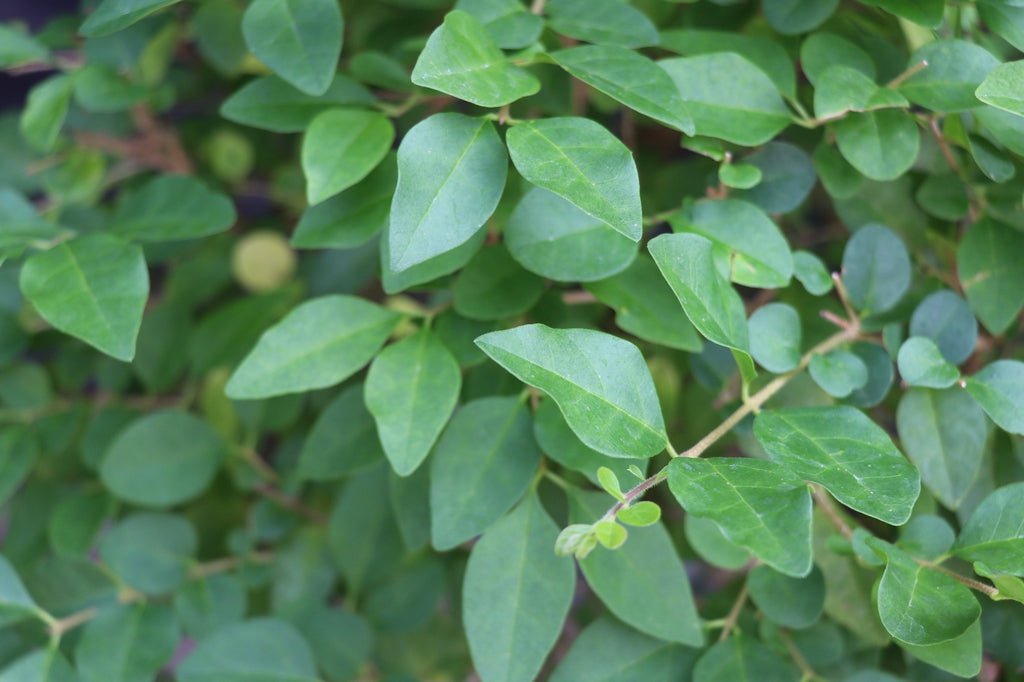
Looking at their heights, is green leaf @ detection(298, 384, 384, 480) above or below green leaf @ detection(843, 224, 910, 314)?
below

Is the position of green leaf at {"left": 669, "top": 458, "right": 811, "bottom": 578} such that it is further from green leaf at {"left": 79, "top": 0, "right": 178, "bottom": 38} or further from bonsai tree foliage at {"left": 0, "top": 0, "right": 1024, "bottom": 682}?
green leaf at {"left": 79, "top": 0, "right": 178, "bottom": 38}

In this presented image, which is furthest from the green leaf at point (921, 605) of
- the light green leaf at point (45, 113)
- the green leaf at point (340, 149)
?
the light green leaf at point (45, 113)

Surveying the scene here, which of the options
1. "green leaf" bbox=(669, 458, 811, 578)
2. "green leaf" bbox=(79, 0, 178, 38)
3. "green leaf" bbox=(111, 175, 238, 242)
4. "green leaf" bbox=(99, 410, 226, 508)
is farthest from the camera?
"green leaf" bbox=(99, 410, 226, 508)

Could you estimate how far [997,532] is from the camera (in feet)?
1.42

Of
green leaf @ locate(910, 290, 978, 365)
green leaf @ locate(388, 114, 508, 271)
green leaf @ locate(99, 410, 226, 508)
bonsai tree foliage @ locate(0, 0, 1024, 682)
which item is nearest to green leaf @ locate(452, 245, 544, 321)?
bonsai tree foliage @ locate(0, 0, 1024, 682)

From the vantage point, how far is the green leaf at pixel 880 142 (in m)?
0.49

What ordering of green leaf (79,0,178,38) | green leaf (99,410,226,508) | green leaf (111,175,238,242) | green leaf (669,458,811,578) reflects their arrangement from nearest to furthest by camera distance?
green leaf (669,458,811,578) < green leaf (79,0,178,38) < green leaf (111,175,238,242) < green leaf (99,410,226,508)

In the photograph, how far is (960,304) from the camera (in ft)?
1.66

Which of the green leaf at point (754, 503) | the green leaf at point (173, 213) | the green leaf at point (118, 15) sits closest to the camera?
the green leaf at point (754, 503)

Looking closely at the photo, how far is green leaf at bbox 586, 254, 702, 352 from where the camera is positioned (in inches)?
19.7

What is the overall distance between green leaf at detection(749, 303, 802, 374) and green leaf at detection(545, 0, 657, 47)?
6.2 inches

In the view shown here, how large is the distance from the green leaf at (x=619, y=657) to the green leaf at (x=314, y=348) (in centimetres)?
20

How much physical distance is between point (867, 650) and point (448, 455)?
0.29 meters

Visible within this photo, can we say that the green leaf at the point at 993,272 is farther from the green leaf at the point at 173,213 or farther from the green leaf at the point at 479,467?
the green leaf at the point at 173,213
